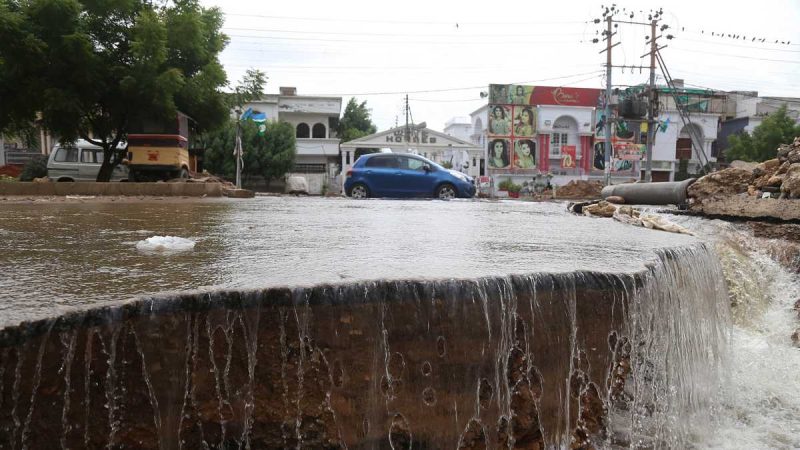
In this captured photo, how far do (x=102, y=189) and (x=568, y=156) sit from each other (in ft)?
122

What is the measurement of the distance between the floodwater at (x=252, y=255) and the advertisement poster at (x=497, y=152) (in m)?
36.7

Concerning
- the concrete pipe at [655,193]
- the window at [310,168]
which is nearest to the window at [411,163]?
the concrete pipe at [655,193]

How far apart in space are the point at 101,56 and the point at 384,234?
483 inches

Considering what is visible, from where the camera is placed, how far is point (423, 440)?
2.60 meters

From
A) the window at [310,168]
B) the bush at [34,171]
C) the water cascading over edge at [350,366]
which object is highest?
the window at [310,168]

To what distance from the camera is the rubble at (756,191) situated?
A: 283 inches

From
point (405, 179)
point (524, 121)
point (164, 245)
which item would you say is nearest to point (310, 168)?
point (524, 121)

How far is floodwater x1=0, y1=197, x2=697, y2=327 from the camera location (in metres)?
2.26

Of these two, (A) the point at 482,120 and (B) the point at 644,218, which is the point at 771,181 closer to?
(B) the point at 644,218

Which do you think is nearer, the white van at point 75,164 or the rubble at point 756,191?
the rubble at point 756,191

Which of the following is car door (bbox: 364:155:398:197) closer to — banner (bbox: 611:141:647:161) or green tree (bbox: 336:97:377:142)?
banner (bbox: 611:141:647:161)

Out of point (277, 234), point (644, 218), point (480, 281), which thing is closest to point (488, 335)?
point (480, 281)

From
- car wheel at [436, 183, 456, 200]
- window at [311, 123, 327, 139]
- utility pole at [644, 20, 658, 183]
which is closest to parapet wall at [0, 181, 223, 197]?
car wheel at [436, 183, 456, 200]

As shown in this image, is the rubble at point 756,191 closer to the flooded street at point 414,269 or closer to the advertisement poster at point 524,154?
the flooded street at point 414,269
